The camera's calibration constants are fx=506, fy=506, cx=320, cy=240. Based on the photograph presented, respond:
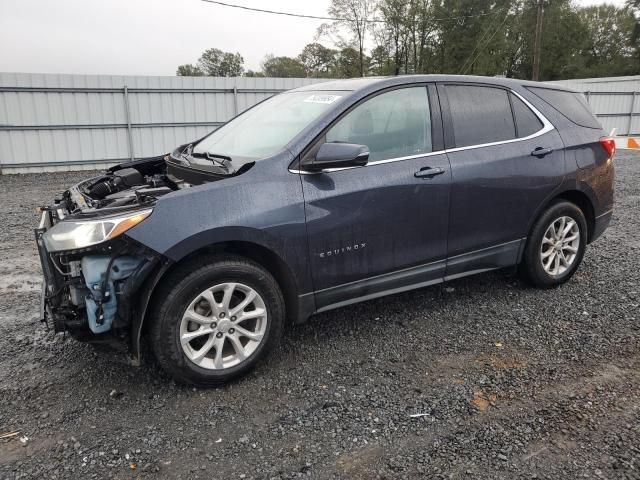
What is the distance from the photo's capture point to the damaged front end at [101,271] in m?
2.62

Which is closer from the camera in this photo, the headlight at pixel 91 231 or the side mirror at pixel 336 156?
the headlight at pixel 91 231

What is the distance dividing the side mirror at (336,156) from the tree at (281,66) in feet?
187

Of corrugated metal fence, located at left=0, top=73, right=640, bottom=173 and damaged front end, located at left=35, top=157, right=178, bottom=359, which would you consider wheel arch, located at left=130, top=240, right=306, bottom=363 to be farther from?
corrugated metal fence, located at left=0, top=73, right=640, bottom=173

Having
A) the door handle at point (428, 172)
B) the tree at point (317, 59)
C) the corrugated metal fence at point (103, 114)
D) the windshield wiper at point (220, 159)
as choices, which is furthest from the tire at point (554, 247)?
the tree at point (317, 59)

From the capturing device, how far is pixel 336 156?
9.84 feet

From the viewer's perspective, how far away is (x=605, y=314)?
12.9ft

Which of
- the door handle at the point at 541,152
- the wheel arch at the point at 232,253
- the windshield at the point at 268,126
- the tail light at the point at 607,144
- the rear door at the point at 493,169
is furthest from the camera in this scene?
the tail light at the point at 607,144

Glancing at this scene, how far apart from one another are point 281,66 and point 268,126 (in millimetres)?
59672

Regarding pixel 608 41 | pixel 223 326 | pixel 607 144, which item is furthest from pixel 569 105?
pixel 608 41

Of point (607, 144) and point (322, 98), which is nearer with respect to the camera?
point (322, 98)

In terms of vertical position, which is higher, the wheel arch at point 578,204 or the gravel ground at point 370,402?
the wheel arch at point 578,204

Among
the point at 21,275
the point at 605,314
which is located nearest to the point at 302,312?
the point at 605,314

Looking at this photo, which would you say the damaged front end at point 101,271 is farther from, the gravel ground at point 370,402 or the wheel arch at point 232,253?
the gravel ground at point 370,402

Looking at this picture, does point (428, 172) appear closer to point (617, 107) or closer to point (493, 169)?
point (493, 169)
